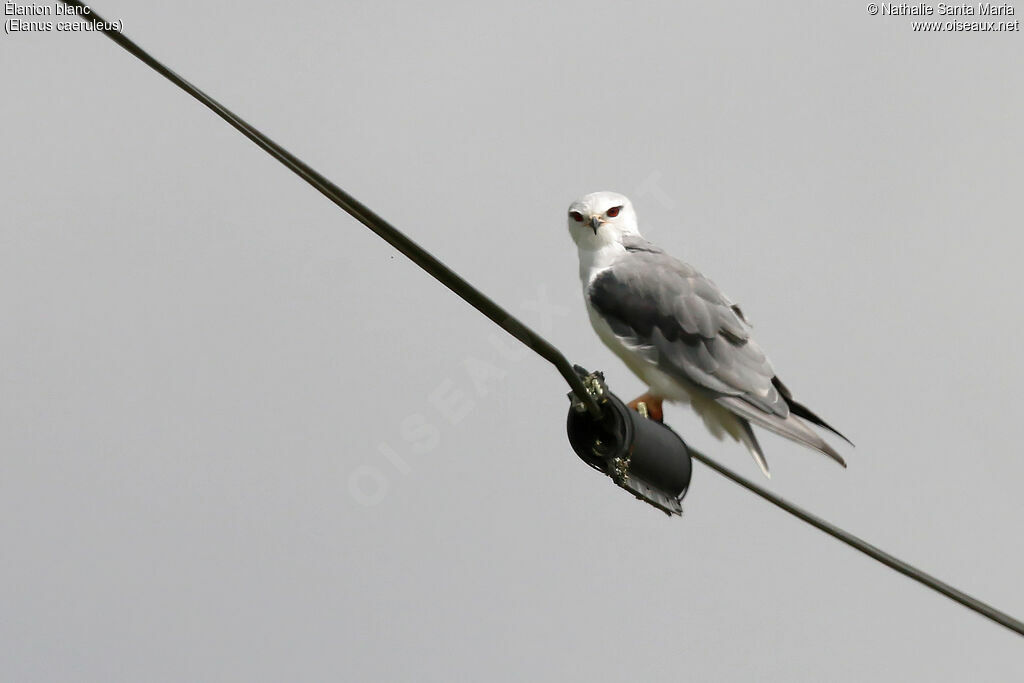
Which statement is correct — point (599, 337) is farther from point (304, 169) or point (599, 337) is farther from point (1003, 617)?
point (304, 169)

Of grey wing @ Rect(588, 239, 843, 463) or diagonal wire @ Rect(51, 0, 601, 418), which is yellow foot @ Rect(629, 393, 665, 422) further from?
diagonal wire @ Rect(51, 0, 601, 418)

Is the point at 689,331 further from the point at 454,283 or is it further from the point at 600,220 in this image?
the point at 454,283

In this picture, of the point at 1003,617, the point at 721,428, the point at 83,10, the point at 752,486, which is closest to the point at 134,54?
the point at 83,10

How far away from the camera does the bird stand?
7613 millimetres

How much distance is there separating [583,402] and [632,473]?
377mm

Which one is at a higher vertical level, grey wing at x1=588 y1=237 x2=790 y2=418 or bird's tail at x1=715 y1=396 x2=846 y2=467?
grey wing at x1=588 y1=237 x2=790 y2=418

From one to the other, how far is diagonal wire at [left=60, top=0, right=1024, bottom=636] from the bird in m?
1.68

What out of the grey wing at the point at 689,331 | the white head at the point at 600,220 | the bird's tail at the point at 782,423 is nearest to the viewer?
the bird's tail at the point at 782,423

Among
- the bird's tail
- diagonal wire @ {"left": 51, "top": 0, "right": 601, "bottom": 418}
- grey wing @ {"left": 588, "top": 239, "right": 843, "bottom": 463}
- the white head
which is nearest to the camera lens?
diagonal wire @ {"left": 51, "top": 0, "right": 601, "bottom": 418}

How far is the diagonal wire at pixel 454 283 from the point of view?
14.2 feet

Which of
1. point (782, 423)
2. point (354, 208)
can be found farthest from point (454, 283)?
point (782, 423)

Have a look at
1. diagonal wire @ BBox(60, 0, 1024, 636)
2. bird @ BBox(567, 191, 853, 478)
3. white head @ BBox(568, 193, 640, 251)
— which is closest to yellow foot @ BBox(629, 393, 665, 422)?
bird @ BBox(567, 191, 853, 478)

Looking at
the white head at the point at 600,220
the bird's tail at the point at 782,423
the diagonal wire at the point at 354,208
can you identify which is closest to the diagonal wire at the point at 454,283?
the diagonal wire at the point at 354,208

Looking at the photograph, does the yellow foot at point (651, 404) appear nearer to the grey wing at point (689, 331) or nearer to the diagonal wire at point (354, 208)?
the grey wing at point (689, 331)
